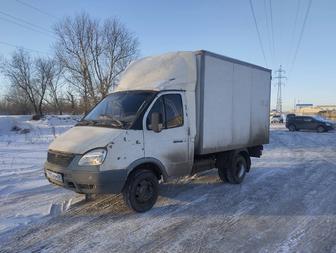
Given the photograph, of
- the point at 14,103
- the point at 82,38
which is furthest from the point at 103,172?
the point at 14,103

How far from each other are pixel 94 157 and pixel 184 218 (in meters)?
1.90

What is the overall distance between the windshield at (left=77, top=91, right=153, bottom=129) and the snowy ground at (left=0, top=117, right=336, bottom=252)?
1.63m

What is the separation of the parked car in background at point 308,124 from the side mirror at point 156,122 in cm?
3037

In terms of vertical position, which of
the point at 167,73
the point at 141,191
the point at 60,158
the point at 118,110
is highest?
the point at 167,73

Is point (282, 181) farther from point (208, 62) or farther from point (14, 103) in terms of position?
point (14, 103)

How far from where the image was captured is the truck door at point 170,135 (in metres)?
6.19

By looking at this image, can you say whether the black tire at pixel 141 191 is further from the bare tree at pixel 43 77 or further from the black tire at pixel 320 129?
the bare tree at pixel 43 77

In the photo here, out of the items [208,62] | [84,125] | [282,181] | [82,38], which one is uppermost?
[82,38]

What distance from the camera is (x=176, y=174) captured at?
6.81 m

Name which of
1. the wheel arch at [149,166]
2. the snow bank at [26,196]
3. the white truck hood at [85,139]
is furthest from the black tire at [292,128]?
the white truck hood at [85,139]

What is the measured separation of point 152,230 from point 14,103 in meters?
90.9

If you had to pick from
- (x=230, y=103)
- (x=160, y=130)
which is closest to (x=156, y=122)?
(x=160, y=130)

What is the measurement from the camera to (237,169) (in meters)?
8.74

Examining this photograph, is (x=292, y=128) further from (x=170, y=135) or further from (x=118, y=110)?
(x=118, y=110)
